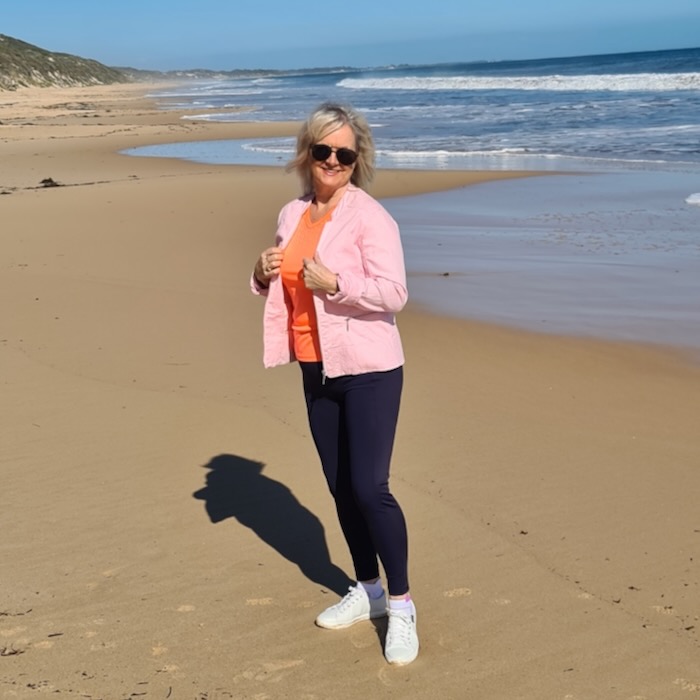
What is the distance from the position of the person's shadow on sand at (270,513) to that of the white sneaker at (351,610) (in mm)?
285

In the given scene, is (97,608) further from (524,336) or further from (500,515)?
(524,336)

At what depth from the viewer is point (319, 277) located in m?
3.14

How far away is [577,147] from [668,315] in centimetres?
1605

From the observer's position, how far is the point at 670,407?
5.89 m

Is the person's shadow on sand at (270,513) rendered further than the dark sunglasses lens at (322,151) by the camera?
Yes

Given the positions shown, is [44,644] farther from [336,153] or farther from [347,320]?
[336,153]

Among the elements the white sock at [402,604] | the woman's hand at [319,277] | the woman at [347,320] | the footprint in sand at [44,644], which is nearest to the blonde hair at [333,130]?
the woman at [347,320]

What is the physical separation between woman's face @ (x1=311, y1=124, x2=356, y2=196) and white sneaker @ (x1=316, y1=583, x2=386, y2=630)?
143 cm

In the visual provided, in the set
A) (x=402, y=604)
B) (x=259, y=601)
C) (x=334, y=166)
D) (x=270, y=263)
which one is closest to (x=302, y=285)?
(x=270, y=263)

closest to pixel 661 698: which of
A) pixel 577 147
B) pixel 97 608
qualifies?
pixel 97 608

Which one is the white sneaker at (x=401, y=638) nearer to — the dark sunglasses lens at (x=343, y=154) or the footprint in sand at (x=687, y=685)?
the footprint in sand at (x=687, y=685)

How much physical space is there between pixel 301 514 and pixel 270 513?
0.46 feet

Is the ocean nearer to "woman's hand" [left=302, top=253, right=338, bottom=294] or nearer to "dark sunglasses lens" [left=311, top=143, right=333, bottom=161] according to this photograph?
"dark sunglasses lens" [left=311, top=143, right=333, bottom=161]

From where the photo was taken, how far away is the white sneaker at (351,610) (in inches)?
142
